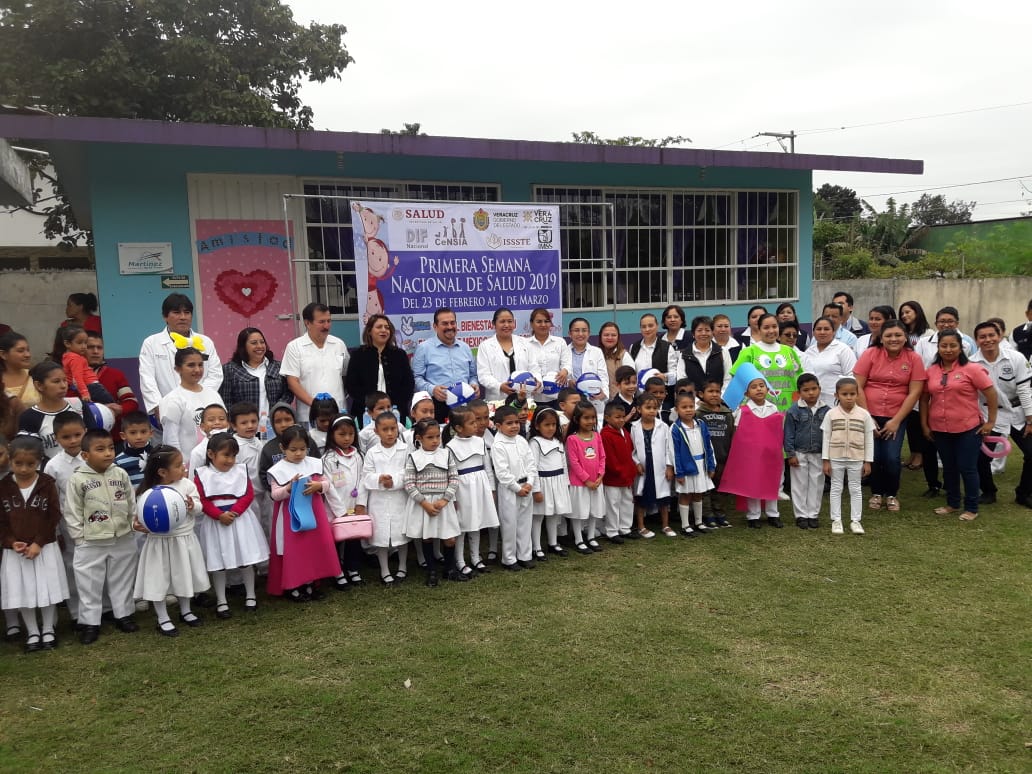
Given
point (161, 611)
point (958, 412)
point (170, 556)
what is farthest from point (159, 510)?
point (958, 412)

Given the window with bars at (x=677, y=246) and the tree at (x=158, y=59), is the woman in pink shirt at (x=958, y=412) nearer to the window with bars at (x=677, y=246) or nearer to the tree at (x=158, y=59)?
the window with bars at (x=677, y=246)

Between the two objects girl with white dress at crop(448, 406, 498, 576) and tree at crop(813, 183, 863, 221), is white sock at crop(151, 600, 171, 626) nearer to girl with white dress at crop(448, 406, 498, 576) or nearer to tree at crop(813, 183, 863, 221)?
girl with white dress at crop(448, 406, 498, 576)

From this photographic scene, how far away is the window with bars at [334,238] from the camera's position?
A: 22.1ft

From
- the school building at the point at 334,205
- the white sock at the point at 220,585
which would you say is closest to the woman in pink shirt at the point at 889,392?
the school building at the point at 334,205

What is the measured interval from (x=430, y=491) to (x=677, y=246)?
507 centimetres

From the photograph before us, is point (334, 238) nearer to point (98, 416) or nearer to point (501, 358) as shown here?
point (501, 358)

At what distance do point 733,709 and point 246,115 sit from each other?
13.7 m

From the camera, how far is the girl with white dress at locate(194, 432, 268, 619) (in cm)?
415

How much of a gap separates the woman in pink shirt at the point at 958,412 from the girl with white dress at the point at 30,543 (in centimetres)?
590

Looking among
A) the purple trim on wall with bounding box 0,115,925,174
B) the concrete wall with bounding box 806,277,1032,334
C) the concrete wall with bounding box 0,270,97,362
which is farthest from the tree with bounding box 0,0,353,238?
the concrete wall with bounding box 806,277,1032,334

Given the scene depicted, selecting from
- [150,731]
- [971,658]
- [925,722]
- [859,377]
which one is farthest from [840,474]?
[150,731]

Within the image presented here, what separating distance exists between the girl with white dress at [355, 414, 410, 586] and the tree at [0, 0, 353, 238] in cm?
1096

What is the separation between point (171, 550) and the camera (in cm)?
402

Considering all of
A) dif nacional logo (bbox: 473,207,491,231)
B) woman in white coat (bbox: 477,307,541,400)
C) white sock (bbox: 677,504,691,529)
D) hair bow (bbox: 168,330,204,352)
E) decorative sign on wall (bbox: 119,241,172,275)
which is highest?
dif nacional logo (bbox: 473,207,491,231)
